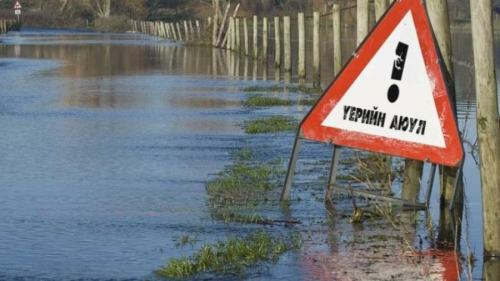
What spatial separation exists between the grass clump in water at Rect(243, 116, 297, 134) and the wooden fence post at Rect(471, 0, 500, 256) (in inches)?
406

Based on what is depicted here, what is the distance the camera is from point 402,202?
1152cm

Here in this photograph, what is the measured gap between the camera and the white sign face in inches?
427

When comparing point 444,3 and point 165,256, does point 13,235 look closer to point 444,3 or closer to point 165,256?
point 165,256

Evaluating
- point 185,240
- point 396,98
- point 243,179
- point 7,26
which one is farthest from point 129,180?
point 7,26

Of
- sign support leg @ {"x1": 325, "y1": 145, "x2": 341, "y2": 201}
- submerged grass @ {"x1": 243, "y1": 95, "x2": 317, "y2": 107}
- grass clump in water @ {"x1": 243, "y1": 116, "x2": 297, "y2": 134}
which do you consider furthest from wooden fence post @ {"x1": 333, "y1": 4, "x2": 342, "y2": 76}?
sign support leg @ {"x1": 325, "y1": 145, "x2": 341, "y2": 201}

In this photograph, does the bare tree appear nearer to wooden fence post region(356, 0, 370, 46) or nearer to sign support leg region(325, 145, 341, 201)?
wooden fence post region(356, 0, 370, 46)

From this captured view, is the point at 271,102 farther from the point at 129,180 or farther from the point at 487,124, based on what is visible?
the point at 487,124

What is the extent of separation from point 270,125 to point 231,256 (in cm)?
1126

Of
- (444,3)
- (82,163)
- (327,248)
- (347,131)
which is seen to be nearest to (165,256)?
(327,248)

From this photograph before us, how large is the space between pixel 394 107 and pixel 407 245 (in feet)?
4.28

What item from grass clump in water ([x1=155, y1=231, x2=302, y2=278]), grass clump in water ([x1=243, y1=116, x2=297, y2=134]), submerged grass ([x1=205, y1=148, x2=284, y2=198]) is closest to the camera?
grass clump in water ([x1=155, y1=231, x2=302, y2=278])

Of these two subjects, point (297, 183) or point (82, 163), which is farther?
point (82, 163)

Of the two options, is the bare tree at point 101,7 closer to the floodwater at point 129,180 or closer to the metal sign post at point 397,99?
the floodwater at point 129,180

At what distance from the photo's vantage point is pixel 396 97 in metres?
11.0
